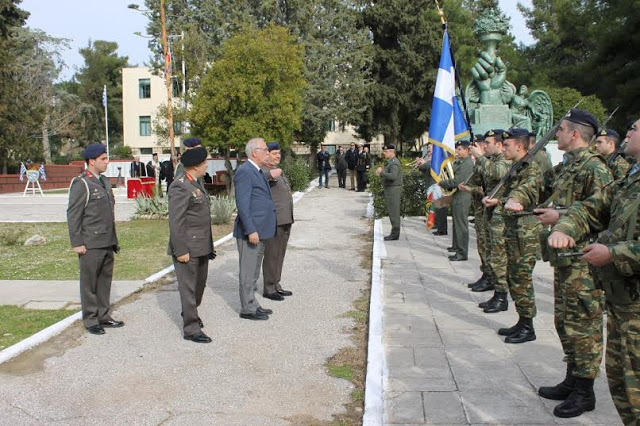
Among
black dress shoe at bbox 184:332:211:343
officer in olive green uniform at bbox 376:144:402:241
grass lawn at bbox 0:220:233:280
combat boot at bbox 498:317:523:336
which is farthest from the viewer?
officer in olive green uniform at bbox 376:144:402:241

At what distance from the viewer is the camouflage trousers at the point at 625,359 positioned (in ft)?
9.66

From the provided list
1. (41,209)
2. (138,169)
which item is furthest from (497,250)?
(138,169)

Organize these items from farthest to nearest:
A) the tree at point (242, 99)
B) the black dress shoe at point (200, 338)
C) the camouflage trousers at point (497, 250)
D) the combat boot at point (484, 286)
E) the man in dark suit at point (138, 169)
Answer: the man in dark suit at point (138, 169) → the tree at point (242, 99) → the combat boot at point (484, 286) → the camouflage trousers at point (497, 250) → the black dress shoe at point (200, 338)

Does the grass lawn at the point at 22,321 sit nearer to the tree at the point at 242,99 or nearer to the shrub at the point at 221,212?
the shrub at the point at 221,212

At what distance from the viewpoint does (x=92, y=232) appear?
20.3 feet

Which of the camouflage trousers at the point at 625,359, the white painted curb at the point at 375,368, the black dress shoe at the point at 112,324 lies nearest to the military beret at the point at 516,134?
the white painted curb at the point at 375,368

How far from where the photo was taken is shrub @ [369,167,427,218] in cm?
1534

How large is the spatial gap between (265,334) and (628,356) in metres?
3.93

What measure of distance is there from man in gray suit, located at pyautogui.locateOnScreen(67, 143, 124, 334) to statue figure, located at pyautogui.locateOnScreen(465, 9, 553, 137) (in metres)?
12.0

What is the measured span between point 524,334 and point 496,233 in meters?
1.26

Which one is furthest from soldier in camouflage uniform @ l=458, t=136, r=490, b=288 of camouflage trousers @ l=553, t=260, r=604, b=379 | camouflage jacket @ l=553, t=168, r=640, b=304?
camouflage jacket @ l=553, t=168, r=640, b=304

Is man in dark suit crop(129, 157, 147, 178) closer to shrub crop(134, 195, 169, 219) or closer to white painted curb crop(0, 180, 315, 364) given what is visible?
shrub crop(134, 195, 169, 219)

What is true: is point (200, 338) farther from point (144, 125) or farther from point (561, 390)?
point (144, 125)

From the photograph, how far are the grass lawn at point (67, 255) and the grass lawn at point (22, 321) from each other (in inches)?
73.4
